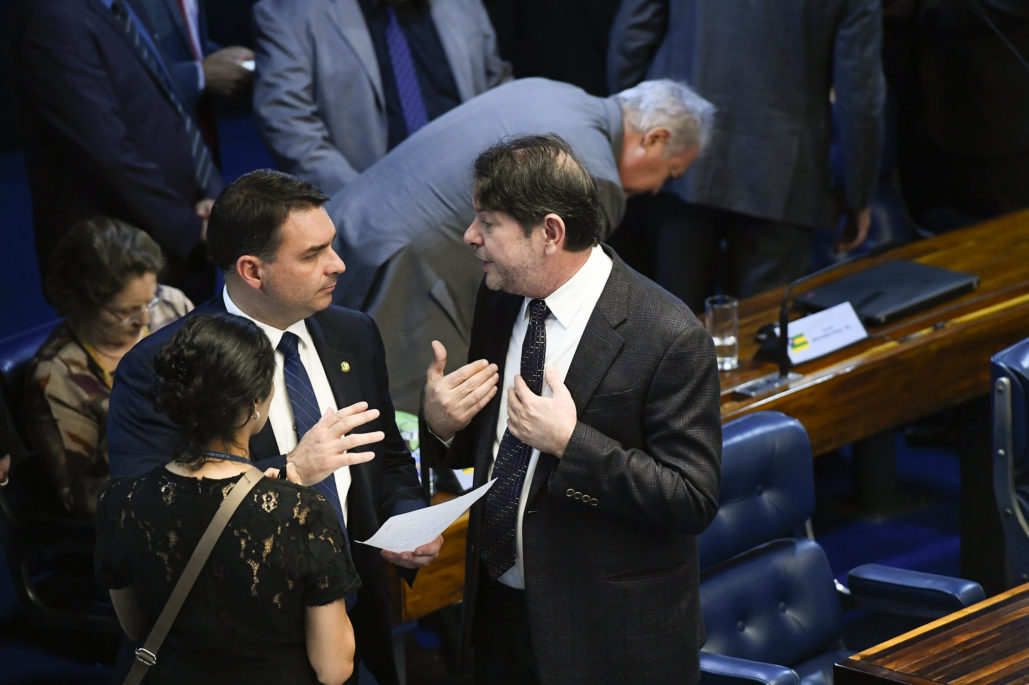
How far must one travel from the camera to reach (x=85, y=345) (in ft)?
10.4

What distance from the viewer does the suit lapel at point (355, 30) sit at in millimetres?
4027

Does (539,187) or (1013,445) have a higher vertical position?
(539,187)

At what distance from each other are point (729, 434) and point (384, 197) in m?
1.19

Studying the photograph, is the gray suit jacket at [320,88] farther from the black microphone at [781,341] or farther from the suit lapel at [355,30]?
the black microphone at [781,341]

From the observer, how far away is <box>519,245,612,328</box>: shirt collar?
2.20 metres

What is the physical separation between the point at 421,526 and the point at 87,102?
2.18m

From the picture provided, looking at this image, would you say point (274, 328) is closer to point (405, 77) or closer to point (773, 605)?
point (773, 605)

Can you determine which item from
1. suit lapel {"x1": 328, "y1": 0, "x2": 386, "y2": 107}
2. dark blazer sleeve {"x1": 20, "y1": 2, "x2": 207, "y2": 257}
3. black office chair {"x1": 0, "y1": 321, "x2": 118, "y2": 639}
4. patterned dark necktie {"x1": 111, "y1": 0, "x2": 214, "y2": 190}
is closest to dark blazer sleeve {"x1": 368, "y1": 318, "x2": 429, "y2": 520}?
black office chair {"x1": 0, "y1": 321, "x2": 118, "y2": 639}

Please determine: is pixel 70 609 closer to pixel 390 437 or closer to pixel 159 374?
pixel 390 437

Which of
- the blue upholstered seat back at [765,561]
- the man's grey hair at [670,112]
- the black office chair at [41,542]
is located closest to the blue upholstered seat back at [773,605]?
the blue upholstered seat back at [765,561]

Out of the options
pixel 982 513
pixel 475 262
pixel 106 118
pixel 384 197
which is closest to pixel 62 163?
pixel 106 118

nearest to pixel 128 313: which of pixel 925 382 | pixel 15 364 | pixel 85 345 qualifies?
pixel 85 345

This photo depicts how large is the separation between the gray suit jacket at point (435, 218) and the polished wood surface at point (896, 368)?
0.61 metres

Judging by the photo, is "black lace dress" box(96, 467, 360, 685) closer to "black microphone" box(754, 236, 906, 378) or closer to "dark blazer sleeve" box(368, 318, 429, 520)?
"dark blazer sleeve" box(368, 318, 429, 520)
